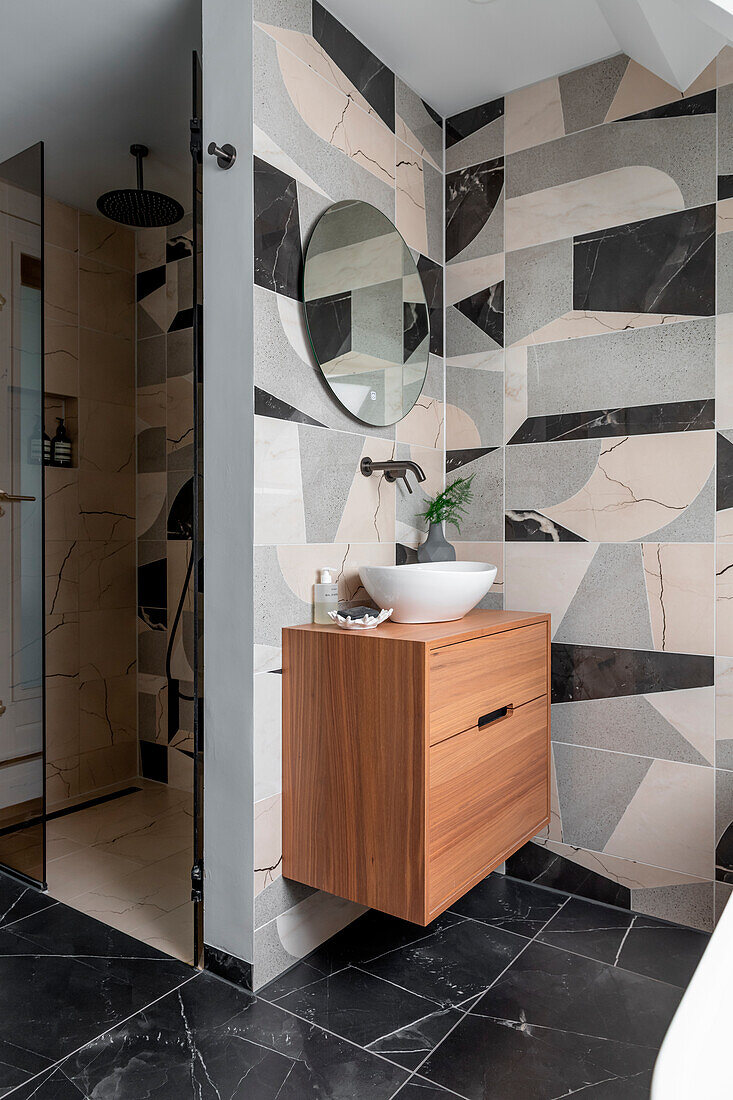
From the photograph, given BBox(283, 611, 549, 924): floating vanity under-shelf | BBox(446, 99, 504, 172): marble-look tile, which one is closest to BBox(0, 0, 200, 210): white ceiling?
BBox(446, 99, 504, 172): marble-look tile

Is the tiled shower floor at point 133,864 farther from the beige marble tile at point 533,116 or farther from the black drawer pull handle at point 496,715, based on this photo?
the beige marble tile at point 533,116

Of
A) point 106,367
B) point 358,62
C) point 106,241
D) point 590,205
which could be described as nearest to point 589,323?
point 590,205

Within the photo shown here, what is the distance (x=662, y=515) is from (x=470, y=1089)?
1.49 meters

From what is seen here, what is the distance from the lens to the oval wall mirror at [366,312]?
6.33ft

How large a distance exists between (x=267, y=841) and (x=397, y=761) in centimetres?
42

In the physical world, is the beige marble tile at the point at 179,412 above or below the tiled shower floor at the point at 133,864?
above

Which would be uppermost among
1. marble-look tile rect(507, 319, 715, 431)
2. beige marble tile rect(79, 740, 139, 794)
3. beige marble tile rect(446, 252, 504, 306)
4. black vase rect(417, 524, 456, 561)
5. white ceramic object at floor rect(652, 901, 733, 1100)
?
beige marble tile rect(446, 252, 504, 306)

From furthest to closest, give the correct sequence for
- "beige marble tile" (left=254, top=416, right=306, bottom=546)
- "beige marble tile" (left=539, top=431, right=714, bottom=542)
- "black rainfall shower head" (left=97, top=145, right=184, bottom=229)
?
"black rainfall shower head" (left=97, top=145, right=184, bottom=229) < "beige marble tile" (left=539, top=431, right=714, bottom=542) < "beige marble tile" (left=254, top=416, right=306, bottom=546)

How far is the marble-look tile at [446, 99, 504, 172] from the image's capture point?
241 centimetres

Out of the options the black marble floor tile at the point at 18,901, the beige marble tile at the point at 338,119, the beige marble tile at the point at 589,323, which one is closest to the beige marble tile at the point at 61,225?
the beige marble tile at the point at 338,119

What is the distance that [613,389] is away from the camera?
2188 mm

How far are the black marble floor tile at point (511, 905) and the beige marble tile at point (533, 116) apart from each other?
2367mm

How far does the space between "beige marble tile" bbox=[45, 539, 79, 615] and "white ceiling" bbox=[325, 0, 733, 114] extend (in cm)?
209

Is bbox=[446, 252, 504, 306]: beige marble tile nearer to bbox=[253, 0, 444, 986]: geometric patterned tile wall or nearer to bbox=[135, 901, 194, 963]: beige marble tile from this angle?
bbox=[253, 0, 444, 986]: geometric patterned tile wall
